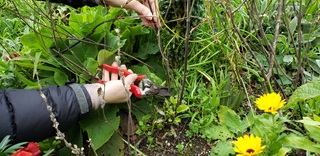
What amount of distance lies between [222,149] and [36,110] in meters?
0.78

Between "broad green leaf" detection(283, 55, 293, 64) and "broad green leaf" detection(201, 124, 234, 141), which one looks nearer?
"broad green leaf" detection(201, 124, 234, 141)

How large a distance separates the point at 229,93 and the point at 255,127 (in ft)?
1.34

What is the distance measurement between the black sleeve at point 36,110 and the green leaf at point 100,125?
0.48ft

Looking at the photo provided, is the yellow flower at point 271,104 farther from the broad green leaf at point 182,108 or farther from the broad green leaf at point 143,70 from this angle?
the broad green leaf at point 143,70

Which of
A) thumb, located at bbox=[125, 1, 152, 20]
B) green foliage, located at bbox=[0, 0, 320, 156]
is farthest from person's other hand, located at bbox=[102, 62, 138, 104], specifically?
thumb, located at bbox=[125, 1, 152, 20]

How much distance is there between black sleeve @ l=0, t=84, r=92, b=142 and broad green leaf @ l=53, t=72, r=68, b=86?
10.0 inches

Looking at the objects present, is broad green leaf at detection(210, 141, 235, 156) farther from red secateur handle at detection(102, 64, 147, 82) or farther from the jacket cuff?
the jacket cuff

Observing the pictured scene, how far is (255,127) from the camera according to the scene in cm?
163

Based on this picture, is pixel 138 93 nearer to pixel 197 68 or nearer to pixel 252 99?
pixel 197 68

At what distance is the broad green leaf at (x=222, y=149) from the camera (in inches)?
68.2

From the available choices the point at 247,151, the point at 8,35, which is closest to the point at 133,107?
the point at 247,151

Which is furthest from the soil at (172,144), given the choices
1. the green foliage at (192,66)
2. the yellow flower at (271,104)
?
the yellow flower at (271,104)

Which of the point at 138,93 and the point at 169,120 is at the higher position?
the point at 138,93

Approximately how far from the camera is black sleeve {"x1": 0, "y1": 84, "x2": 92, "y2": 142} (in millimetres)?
1652
